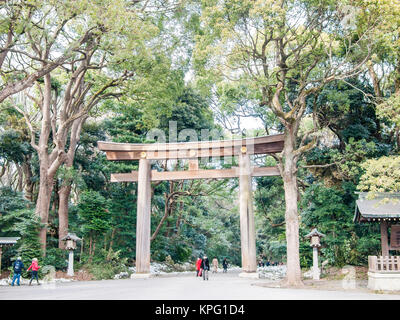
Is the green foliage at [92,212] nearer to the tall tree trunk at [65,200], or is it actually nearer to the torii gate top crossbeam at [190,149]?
the tall tree trunk at [65,200]

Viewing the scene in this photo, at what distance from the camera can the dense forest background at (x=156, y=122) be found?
12750 mm

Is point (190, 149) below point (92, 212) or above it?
above

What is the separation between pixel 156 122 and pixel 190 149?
3373mm

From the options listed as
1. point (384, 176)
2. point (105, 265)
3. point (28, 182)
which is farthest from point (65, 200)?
point (384, 176)

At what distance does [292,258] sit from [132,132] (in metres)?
12.3

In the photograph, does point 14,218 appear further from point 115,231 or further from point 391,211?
point 391,211

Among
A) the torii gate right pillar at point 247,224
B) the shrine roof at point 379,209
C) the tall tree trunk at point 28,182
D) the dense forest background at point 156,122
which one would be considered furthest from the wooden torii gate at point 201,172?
the tall tree trunk at point 28,182

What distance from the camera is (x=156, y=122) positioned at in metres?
19.8

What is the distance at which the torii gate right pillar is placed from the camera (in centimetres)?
1581

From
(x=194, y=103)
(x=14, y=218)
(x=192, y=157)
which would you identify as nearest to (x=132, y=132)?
(x=194, y=103)

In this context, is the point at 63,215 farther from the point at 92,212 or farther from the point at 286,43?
the point at 286,43

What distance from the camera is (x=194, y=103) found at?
24.1 meters

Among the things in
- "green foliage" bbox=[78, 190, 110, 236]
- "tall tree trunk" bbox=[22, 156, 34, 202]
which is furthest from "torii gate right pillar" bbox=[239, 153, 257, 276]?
"tall tree trunk" bbox=[22, 156, 34, 202]

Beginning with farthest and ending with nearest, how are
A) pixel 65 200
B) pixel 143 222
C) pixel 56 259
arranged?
pixel 65 200 < pixel 56 259 < pixel 143 222
